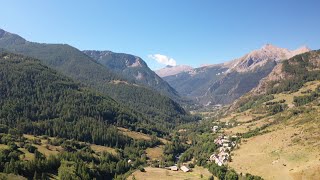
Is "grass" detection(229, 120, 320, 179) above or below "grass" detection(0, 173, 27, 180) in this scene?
above

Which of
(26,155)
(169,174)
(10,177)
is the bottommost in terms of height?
(169,174)

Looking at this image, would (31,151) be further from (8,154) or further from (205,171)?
(205,171)

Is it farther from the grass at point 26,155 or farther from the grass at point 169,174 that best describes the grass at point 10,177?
the grass at point 169,174

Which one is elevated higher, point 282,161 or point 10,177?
point 282,161

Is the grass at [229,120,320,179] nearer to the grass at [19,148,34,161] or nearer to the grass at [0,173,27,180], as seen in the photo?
the grass at [19,148,34,161]

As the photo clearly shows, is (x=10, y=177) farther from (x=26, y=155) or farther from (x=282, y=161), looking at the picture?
(x=282, y=161)

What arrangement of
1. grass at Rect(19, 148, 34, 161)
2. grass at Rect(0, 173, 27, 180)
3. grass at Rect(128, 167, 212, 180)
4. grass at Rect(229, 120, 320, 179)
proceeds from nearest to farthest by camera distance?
grass at Rect(0, 173, 27, 180), grass at Rect(229, 120, 320, 179), grass at Rect(19, 148, 34, 161), grass at Rect(128, 167, 212, 180)

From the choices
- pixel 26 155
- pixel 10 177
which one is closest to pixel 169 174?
pixel 26 155

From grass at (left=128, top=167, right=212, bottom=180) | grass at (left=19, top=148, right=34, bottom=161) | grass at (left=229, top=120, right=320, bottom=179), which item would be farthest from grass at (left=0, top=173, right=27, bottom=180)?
grass at (left=229, top=120, right=320, bottom=179)

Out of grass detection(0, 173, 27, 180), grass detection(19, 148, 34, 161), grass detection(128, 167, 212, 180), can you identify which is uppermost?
grass detection(19, 148, 34, 161)
